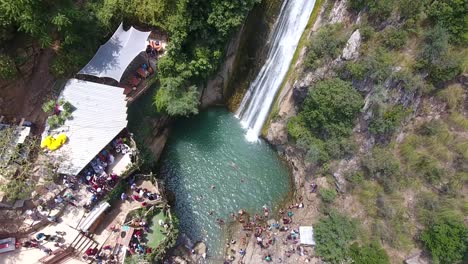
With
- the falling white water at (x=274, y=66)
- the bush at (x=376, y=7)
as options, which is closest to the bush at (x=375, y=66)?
the bush at (x=376, y=7)

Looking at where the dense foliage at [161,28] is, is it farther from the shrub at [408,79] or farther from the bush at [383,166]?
the bush at [383,166]

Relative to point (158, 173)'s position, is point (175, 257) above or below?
below

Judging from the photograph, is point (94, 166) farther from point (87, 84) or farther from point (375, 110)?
point (375, 110)

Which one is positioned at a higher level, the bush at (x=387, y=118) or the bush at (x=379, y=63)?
the bush at (x=379, y=63)

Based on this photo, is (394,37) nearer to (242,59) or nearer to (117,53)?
(242,59)

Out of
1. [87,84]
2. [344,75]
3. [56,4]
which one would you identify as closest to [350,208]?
[344,75]

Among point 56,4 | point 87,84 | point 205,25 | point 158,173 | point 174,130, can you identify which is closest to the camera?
point 56,4

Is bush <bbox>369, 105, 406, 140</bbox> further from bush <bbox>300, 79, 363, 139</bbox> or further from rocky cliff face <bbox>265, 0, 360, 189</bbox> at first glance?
rocky cliff face <bbox>265, 0, 360, 189</bbox>
